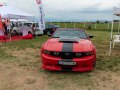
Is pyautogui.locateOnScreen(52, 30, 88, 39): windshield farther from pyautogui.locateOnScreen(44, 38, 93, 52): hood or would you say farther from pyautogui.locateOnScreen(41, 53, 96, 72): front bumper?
pyautogui.locateOnScreen(41, 53, 96, 72): front bumper

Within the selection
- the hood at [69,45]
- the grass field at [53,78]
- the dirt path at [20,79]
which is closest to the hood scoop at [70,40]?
the hood at [69,45]

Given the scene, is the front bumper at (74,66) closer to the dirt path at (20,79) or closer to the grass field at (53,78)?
the grass field at (53,78)

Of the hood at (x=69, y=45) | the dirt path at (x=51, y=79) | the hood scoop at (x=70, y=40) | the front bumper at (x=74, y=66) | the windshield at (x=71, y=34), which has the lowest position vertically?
the dirt path at (x=51, y=79)

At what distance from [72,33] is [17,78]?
3216 millimetres

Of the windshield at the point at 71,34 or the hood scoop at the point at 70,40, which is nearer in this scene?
the hood scoop at the point at 70,40

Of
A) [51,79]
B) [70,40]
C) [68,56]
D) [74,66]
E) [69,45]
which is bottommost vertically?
[51,79]

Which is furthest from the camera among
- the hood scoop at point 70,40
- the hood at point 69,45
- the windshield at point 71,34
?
the windshield at point 71,34

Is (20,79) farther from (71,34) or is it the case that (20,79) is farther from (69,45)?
(71,34)

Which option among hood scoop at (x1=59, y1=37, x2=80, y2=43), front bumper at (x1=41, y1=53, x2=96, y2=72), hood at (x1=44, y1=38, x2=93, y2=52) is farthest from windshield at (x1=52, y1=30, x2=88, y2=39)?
front bumper at (x1=41, y1=53, x2=96, y2=72)

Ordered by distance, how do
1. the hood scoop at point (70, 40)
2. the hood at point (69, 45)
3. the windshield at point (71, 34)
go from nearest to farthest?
the hood at point (69, 45)
the hood scoop at point (70, 40)
the windshield at point (71, 34)

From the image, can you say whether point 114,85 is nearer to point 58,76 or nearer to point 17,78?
point 58,76

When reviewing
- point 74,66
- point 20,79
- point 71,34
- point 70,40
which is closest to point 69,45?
point 70,40

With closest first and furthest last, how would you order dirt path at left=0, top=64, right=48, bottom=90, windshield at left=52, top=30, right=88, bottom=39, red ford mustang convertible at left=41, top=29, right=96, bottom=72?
dirt path at left=0, top=64, right=48, bottom=90 < red ford mustang convertible at left=41, top=29, right=96, bottom=72 < windshield at left=52, top=30, right=88, bottom=39

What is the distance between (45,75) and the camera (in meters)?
8.34
